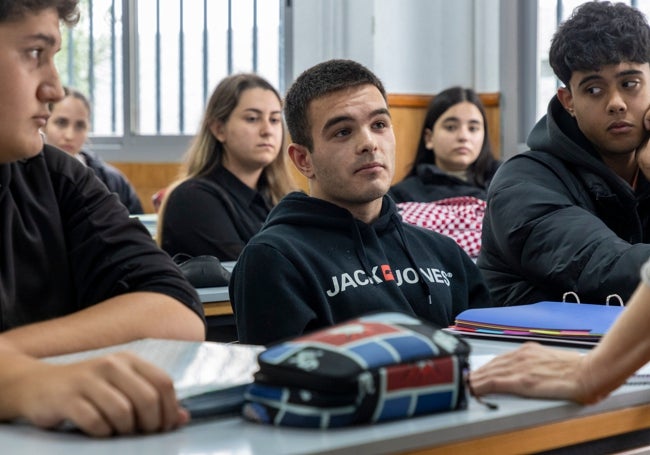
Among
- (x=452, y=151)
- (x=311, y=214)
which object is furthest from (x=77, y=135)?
(x=311, y=214)

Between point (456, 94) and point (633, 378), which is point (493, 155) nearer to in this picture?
point (456, 94)

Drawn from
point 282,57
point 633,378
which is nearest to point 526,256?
point 633,378

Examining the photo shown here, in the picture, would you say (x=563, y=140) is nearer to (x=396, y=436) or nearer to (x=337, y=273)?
(x=337, y=273)

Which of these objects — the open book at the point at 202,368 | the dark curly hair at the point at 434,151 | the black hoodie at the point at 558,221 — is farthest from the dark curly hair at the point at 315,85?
the dark curly hair at the point at 434,151

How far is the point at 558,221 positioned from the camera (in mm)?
2359

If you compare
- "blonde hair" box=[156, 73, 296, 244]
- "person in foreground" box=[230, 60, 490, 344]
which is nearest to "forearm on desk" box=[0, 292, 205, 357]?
"person in foreground" box=[230, 60, 490, 344]

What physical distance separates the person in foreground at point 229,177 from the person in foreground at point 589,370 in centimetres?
262

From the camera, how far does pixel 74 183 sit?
5.97 feet

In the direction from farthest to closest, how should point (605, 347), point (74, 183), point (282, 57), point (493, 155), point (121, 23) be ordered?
1. point (121, 23)
2. point (282, 57)
3. point (493, 155)
4. point (74, 183)
5. point (605, 347)

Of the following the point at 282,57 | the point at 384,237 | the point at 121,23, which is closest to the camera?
the point at 384,237

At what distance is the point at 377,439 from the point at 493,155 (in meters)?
4.67

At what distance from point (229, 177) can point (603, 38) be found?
2.03m

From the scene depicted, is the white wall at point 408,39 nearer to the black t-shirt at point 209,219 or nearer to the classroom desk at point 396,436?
the black t-shirt at point 209,219

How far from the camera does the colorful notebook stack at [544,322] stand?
175cm
